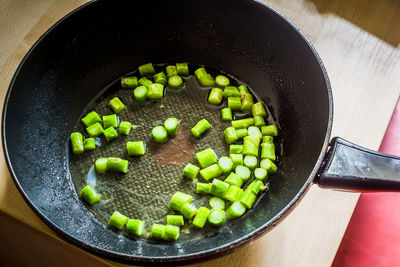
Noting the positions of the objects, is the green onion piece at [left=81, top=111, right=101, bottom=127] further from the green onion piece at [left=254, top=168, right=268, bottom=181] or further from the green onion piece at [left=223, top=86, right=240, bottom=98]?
the green onion piece at [left=254, top=168, right=268, bottom=181]

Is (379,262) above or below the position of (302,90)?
below

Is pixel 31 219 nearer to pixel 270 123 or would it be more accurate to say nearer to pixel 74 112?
pixel 74 112

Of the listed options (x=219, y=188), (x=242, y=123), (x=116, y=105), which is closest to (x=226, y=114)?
(x=242, y=123)

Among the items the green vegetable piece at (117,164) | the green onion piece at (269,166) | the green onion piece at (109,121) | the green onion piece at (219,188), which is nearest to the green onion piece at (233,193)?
the green onion piece at (219,188)

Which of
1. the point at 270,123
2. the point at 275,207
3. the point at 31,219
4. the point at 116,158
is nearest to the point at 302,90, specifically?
the point at 270,123

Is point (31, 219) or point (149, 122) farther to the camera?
point (149, 122)

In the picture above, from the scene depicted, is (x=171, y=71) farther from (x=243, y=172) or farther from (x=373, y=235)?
(x=373, y=235)

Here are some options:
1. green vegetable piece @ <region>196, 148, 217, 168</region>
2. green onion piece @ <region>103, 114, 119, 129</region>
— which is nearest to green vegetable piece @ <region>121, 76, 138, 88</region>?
green onion piece @ <region>103, 114, 119, 129</region>
